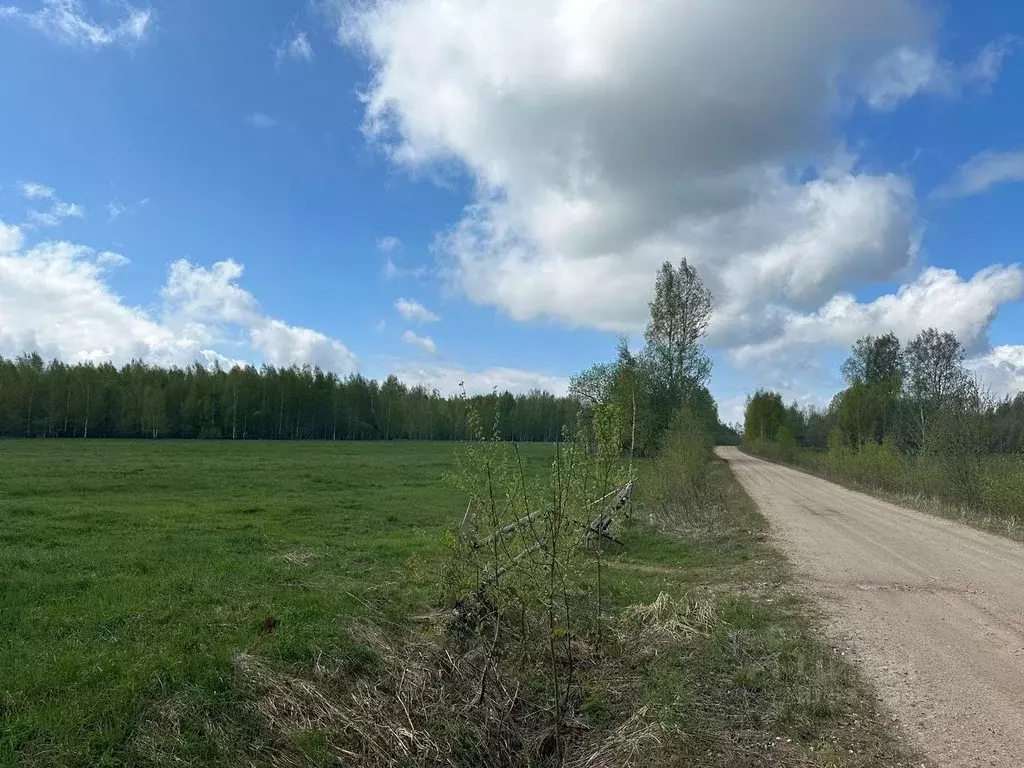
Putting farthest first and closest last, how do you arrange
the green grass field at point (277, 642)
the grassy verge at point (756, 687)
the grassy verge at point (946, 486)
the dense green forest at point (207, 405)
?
the dense green forest at point (207, 405) → the grassy verge at point (946, 486) → the green grass field at point (277, 642) → the grassy verge at point (756, 687)

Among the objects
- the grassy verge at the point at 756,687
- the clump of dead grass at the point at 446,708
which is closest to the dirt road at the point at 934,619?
the grassy verge at the point at 756,687

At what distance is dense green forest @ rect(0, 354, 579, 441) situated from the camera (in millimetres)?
74250

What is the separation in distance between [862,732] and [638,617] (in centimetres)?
350

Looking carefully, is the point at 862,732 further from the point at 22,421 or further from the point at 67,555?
the point at 22,421

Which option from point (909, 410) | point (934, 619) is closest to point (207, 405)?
point (909, 410)

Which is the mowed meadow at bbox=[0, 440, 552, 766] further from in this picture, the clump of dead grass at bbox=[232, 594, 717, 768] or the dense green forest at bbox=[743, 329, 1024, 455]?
the dense green forest at bbox=[743, 329, 1024, 455]

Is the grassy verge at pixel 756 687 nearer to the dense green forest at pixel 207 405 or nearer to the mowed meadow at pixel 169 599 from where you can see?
the mowed meadow at pixel 169 599

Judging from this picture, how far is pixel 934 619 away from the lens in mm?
8773

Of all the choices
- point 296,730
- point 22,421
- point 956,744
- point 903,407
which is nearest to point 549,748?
point 296,730

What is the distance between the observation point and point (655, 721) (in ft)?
18.0

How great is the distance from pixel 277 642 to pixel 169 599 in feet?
9.19

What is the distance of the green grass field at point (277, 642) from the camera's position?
17.4 feet

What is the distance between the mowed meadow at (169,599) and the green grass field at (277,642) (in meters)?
0.03

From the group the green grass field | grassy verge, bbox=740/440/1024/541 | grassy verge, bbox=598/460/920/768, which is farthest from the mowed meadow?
grassy verge, bbox=740/440/1024/541
